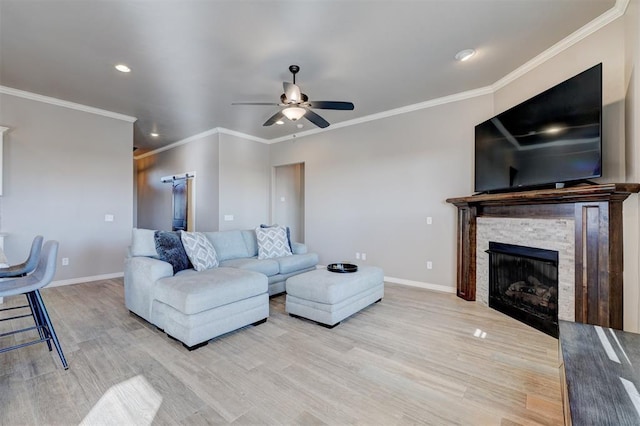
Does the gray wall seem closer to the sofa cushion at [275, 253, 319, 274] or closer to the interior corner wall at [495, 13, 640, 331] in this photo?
the sofa cushion at [275, 253, 319, 274]

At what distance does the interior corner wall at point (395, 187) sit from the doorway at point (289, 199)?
96 cm

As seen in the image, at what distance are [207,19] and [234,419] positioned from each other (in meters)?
2.98

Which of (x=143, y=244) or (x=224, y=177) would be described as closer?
(x=143, y=244)

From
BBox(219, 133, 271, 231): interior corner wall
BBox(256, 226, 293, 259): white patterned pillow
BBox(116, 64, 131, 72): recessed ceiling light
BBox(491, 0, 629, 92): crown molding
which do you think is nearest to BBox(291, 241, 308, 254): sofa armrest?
BBox(256, 226, 293, 259): white patterned pillow

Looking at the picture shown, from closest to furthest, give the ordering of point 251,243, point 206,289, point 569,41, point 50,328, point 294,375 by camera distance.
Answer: point 294,375
point 50,328
point 206,289
point 569,41
point 251,243

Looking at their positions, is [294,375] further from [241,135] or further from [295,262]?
[241,135]

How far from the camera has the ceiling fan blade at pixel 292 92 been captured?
276cm

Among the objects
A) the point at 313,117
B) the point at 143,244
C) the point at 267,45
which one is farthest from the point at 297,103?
the point at 143,244

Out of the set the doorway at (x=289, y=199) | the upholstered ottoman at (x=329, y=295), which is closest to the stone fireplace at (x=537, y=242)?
the upholstered ottoman at (x=329, y=295)

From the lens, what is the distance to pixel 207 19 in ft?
8.00

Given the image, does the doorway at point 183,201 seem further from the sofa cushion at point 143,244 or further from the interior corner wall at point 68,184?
the sofa cushion at point 143,244

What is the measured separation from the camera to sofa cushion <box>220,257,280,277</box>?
138 inches

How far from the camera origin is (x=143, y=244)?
304cm

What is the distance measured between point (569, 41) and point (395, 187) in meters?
2.55
